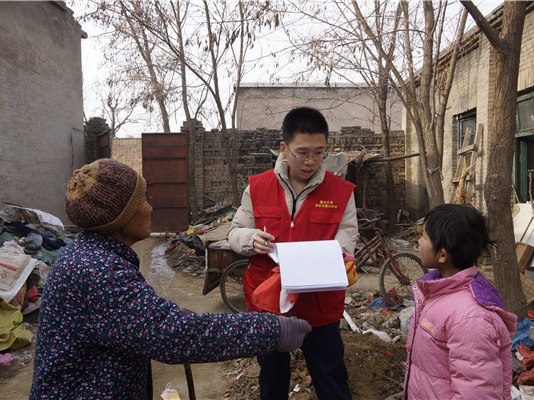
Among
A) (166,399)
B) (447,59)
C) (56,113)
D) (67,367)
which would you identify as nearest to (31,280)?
(166,399)

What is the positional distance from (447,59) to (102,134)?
11.1 meters

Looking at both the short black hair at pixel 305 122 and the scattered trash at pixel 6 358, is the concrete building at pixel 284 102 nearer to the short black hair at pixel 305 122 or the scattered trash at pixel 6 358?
the scattered trash at pixel 6 358

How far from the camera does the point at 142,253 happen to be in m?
9.38

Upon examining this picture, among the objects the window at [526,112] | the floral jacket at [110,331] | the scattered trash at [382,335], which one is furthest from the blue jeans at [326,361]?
the window at [526,112]

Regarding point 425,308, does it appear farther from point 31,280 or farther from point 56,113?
point 56,113

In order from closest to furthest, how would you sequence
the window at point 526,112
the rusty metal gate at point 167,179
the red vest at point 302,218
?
the red vest at point 302,218 < the window at point 526,112 < the rusty metal gate at point 167,179

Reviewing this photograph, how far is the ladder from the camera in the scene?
8.16m

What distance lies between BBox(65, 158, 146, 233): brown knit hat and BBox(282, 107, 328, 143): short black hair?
1.03 metres

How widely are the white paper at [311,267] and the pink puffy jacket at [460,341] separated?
0.38 metres

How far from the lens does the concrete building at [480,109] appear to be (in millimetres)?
→ 6508

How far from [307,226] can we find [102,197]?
3.64ft

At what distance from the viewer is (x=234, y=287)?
6.36 meters

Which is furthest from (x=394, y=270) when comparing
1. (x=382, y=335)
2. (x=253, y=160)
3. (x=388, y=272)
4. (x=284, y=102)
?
(x=284, y=102)

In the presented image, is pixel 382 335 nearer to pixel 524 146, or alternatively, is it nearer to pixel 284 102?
pixel 524 146
